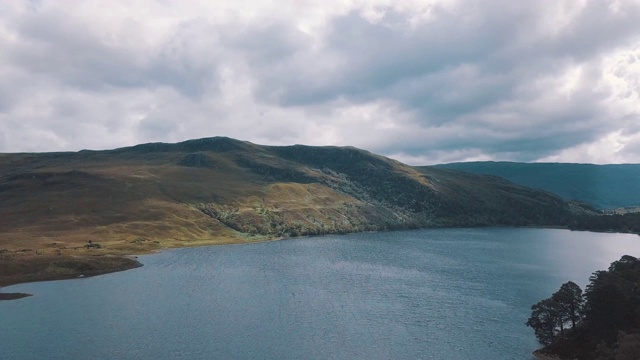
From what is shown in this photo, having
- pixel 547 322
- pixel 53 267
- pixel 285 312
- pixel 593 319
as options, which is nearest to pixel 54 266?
pixel 53 267

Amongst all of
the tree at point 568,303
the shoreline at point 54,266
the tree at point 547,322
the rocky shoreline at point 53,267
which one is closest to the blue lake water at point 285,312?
the tree at point 547,322

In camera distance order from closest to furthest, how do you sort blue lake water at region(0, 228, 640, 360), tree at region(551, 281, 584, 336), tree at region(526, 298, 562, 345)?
blue lake water at region(0, 228, 640, 360)
tree at region(526, 298, 562, 345)
tree at region(551, 281, 584, 336)

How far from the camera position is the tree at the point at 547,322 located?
299ft

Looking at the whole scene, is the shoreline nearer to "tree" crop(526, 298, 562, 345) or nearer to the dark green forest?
"tree" crop(526, 298, 562, 345)

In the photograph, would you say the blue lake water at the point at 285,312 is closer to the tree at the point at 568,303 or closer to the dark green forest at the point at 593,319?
the dark green forest at the point at 593,319

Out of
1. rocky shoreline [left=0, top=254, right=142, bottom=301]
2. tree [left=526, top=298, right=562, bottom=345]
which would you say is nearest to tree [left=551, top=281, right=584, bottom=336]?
tree [left=526, top=298, right=562, bottom=345]

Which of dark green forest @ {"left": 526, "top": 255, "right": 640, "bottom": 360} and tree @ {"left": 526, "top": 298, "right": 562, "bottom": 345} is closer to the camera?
dark green forest @ {"left": 526, "top": 255, "right": 640, "bottom": 360}

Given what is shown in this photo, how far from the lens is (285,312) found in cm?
11469

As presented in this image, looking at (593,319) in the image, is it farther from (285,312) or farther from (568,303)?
(285,312)

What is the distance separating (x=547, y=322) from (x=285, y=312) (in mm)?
56504

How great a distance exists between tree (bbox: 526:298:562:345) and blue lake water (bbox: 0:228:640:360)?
3094mm

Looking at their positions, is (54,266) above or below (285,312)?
above

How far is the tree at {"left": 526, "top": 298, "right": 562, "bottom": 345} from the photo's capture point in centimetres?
9100

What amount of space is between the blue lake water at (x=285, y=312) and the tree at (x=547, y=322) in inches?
122
